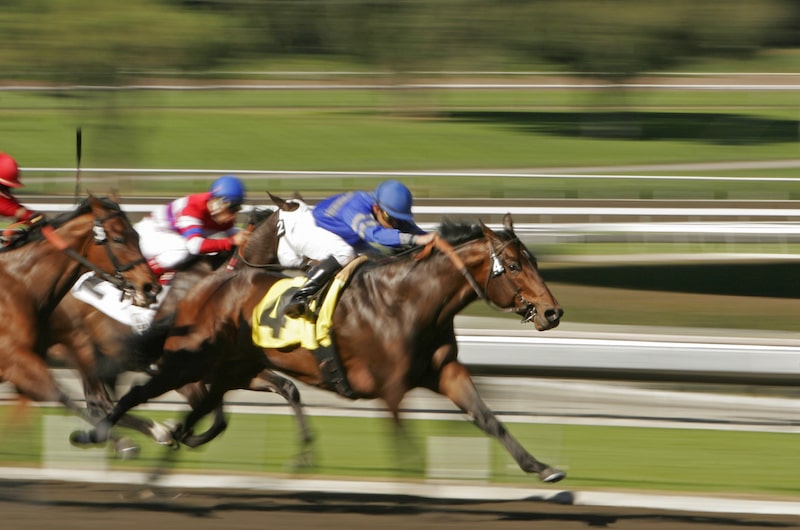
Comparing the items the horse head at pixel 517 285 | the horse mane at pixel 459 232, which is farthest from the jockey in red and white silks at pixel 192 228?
the horse head at pixel 517 285

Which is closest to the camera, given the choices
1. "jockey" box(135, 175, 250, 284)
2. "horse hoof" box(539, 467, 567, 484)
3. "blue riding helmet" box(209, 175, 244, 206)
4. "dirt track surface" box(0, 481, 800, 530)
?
"dirt track surface" box(0, 481, 800, 530)

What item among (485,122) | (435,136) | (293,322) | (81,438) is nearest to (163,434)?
(81,438)

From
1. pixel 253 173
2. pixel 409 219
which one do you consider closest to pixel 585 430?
pixel 409 219

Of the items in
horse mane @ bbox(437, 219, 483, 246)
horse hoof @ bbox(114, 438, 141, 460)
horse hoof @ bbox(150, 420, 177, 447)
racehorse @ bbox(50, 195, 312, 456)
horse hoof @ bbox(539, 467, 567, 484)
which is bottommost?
horse hoof @ bbox(114, 438, 141, 460)

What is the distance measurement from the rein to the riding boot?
0.76 meters

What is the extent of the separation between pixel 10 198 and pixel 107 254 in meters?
0.77

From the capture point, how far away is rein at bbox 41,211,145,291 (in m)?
6.38

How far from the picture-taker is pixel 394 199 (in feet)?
22.1

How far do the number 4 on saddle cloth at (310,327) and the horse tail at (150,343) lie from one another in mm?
504

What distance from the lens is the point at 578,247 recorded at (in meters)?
17.2

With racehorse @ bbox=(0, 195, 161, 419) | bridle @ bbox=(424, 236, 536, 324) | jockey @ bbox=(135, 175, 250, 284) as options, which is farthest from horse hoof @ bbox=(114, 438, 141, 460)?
bridle @ bbox=(424, 236, 536, 324)

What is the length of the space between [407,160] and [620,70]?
10069 millimetres

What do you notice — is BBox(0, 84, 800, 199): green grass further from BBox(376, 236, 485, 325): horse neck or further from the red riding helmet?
BBox(376, 236, 485, 325): horse neck

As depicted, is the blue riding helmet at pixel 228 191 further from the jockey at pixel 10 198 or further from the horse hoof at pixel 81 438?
the horse hoof at pixel 81 438
